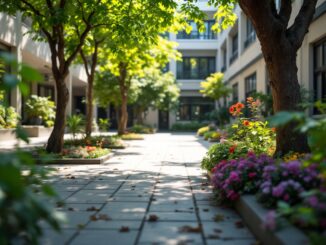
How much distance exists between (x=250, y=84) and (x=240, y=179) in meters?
21.2

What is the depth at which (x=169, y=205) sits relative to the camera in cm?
618

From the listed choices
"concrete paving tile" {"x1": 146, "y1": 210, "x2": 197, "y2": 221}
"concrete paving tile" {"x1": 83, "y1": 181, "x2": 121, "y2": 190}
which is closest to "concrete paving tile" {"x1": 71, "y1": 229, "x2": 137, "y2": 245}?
"concrete paving tile" {"x1": 146, "y1": 210, "x2": 197, "y2": 221}

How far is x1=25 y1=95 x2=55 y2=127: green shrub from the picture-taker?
23.5 m

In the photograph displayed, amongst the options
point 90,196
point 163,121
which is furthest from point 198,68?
point 90,196

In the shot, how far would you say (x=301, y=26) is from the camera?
814 cm

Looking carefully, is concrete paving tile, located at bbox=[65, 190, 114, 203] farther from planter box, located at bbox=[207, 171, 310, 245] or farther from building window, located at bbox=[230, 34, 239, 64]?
building window, located at bbox=[230, 34, 239, 64]

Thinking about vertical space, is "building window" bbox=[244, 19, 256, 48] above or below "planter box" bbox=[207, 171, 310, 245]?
above

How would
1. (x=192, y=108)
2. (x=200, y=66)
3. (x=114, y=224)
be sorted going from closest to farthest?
(x=114, y=224) < (x=200, y=66) < (x=192, y=108)

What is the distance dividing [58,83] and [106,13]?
2592 millimetres

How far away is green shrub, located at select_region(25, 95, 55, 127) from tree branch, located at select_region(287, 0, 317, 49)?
18012 mm

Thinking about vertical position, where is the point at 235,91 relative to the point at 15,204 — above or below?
above

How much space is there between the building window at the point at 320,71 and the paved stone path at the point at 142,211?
21.5 feet

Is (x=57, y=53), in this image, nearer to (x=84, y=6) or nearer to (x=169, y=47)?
(x=84, y=6)

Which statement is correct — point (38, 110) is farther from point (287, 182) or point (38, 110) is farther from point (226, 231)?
point (287, 182)
